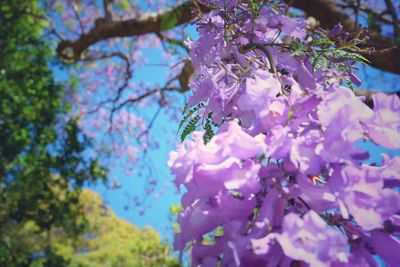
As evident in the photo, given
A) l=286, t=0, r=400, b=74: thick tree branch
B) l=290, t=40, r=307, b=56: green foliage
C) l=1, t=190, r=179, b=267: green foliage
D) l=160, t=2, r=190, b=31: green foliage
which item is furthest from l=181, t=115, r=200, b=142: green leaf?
l=1, t=190, r=179, b=267: green foliage

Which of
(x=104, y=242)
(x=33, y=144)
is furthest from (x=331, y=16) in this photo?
(x=104, y=242)

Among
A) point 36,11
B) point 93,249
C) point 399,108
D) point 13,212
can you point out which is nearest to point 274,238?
point 399,108

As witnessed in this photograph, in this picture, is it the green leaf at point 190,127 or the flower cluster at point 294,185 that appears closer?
the flower cluster at point 294,185

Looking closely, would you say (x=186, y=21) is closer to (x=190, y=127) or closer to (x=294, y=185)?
(x=190, y=127)

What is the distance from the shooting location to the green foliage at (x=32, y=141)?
5.58m

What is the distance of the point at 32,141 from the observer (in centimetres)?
582

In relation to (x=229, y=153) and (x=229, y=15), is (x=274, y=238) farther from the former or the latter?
(x=229, y=15)

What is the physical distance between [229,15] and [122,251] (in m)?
12.6

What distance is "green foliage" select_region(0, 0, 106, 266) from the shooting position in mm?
5578

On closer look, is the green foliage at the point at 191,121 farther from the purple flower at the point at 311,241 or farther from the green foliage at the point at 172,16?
the green foliage at the point at 172,16

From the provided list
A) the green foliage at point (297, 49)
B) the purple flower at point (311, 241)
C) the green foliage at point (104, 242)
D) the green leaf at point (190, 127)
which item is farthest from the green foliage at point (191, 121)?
the green foliage at point (104, 242)

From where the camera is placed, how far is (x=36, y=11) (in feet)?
21.3

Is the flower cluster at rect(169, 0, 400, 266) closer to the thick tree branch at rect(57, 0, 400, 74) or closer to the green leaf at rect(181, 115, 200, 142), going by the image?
the green leaf at rect(181, 115, 200, 142)

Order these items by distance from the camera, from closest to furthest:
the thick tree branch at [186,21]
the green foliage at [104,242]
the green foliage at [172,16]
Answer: the thick tree branch at [186,21], the green foliage at [172,16], the green foliage at [104,242]
